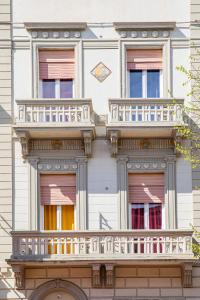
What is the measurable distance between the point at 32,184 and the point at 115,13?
597 cm

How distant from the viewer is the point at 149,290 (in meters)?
29.9

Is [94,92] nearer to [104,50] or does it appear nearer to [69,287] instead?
[104,50]

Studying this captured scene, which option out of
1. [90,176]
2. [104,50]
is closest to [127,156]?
[90,176]

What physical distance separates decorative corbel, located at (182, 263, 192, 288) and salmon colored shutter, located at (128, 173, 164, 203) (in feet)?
7.75

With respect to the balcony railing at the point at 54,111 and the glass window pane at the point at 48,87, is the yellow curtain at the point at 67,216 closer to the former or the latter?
the balcony railing at the point at 54,111

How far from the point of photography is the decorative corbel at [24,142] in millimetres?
29969

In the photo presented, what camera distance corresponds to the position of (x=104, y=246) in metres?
29.3

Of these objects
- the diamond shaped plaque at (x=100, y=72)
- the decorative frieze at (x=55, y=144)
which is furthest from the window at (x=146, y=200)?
the diamond shaped plaque at (x=100, y=72)

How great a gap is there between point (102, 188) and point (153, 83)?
3705mm

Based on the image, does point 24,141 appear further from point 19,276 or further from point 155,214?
point 155,214

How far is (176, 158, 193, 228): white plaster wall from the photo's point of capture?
3039 centimetres

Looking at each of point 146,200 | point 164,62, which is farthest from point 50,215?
point 164,62

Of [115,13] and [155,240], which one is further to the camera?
[115,13]

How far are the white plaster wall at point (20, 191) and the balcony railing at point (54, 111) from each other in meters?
1.16
